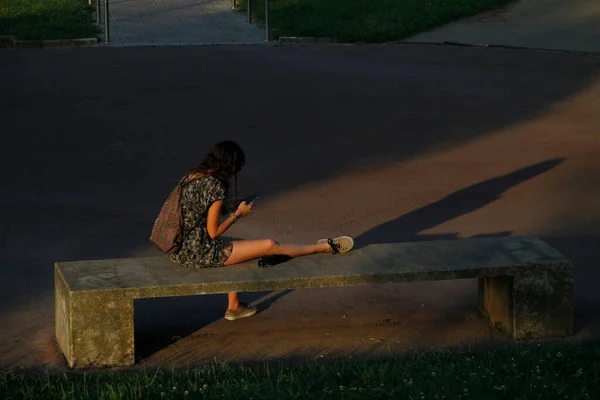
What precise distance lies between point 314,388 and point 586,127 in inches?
356

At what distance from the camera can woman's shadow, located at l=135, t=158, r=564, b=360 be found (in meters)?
8.65

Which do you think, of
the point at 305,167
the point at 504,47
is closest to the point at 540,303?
the point at 305,167

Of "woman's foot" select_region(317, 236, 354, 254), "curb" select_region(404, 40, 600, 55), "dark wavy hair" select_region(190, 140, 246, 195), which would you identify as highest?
"dark wavy hair" select_region(190, 140, 246, 195)

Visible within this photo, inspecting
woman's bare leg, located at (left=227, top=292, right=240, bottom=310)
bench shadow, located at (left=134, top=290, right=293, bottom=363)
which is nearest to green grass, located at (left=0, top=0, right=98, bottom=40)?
bench shadow, located at (left=134, top=290, right=293, bottom=363)

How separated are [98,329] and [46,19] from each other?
17.4 metres

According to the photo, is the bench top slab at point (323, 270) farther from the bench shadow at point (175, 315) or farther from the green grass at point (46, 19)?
the green grass at point (46, 19)

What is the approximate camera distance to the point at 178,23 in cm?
2455

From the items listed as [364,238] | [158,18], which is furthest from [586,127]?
[158,18]

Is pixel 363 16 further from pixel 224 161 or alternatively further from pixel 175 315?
pixel 224 161

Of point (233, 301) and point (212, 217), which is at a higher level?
point (212, 217)

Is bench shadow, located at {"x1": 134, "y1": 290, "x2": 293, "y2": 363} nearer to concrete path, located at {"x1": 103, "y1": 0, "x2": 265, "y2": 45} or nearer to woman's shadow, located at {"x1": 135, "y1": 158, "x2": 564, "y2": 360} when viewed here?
woman's shadow, located at {"x1": 135, "y1": 158, "x2": 564, "y2": 360}

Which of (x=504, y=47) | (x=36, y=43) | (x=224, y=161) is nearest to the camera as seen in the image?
(x=224, y=161)

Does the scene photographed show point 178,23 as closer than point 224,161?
No

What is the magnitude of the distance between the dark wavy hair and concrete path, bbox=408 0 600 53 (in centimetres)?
1400
